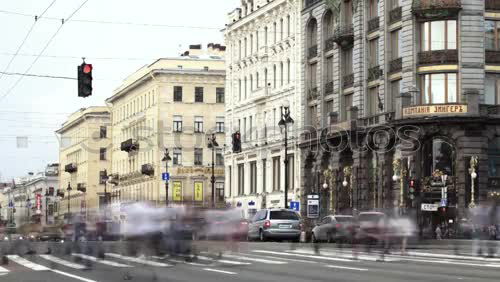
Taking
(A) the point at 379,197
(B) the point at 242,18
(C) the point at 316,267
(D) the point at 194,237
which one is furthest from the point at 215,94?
(C) the point at 316,267

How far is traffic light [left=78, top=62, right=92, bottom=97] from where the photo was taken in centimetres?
3199

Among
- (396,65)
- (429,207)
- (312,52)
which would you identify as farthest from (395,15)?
(312,52)

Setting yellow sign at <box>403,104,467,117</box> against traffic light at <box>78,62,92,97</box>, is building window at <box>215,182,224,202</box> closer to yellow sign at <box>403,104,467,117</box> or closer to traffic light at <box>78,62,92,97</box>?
yellow sign at <box>403,104,467,117</box>

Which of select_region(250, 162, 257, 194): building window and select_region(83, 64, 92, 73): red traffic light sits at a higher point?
A: select_region(83, 64, 92, 73): red traffic light

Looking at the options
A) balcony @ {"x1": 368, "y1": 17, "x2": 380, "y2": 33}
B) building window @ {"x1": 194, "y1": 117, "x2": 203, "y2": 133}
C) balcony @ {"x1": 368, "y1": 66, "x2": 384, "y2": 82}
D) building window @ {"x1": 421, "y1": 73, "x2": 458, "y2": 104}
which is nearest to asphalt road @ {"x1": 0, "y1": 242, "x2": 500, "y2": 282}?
building window @ {"x1": 421, "y1": 73, "x2": 458, "y2": 104}

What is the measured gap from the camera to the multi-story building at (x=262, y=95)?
83.6 m

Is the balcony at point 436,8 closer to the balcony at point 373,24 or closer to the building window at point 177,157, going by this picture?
the balcony at point 373,24

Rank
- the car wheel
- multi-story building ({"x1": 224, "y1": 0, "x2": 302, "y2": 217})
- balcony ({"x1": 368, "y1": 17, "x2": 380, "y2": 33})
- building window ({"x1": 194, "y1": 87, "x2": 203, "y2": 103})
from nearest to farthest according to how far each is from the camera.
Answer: the car wheel
balcony ({"x1": 368, "y1": 17, "x2": 380, "y2": 33})
multi-story building ({"x1": 224, "y1": 0, "x2": 302, "y2": 217})
building window ({"x1": 194, "y1": 87, "x2": 203, "y2": 103})

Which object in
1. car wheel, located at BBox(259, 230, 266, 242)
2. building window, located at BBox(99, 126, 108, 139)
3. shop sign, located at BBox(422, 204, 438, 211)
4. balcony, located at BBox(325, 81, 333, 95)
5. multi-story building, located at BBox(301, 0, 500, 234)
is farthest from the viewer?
building window, located at BBox(99, 126, 108, 139)

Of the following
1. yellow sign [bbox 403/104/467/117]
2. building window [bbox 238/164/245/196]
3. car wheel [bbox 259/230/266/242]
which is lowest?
car wheel [bbox 259/230/266/242]

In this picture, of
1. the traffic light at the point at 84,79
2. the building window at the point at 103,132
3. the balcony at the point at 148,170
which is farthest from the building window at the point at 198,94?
the traffic light at the point at 84,79

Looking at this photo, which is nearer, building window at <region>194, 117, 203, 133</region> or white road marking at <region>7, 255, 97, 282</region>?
white road marking at <region>7, 255, 97, 282</region>

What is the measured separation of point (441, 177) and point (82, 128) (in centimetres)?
9560

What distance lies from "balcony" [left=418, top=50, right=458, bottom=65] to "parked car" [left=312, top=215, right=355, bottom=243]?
52.7 feet
